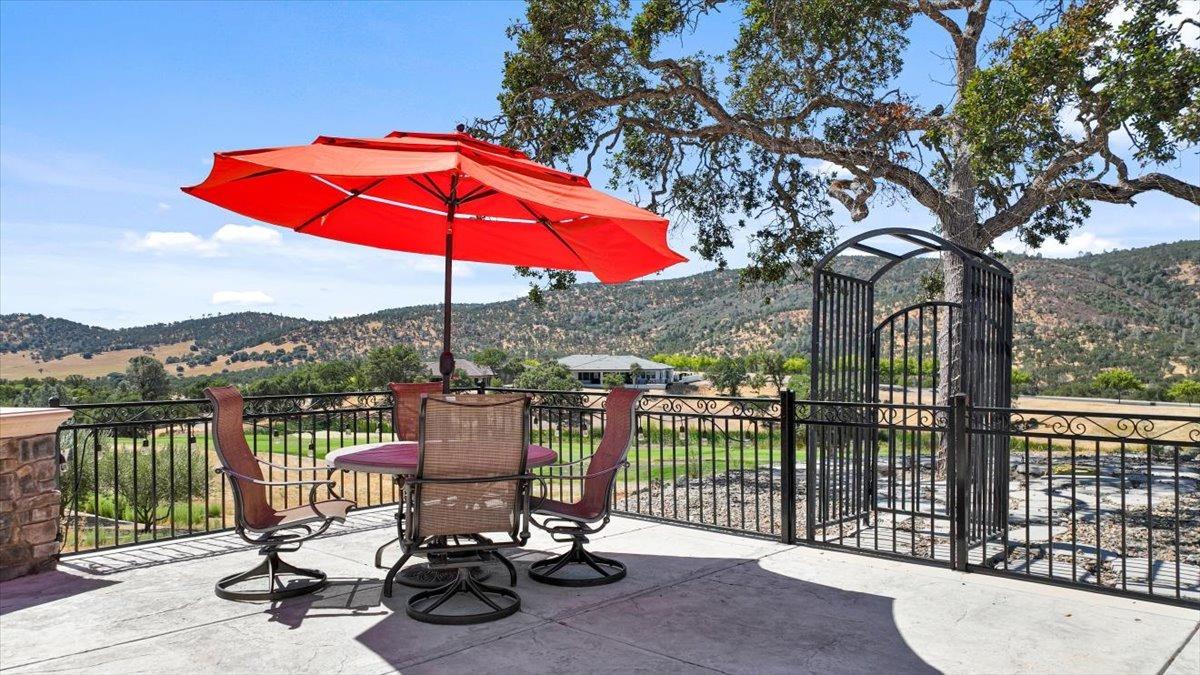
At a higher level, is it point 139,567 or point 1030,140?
point 1030,140

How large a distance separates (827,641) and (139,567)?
4281 mm

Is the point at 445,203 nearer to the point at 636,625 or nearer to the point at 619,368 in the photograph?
the point at 636,625

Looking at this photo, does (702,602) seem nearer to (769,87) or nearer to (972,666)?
(972,666)

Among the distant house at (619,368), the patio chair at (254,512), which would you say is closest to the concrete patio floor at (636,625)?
the patio chair at (254,512)

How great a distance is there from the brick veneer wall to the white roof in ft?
152

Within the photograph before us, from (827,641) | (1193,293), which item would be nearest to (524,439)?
(827,641)

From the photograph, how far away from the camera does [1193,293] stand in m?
47.2

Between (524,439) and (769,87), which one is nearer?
(524,439)

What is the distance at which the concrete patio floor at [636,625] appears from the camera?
3.43 meters

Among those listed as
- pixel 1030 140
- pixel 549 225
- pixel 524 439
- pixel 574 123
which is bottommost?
pixel 524 439

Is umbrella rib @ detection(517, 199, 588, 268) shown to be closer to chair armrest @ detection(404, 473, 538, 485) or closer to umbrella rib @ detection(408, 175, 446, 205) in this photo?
umbrella rib @ detection(408, 175, 446, 205)

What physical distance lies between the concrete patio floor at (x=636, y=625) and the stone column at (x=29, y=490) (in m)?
0.14

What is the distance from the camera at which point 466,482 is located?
390 centimetres

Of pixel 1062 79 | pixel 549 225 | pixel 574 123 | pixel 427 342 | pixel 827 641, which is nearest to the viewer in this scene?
pixel 827 641
